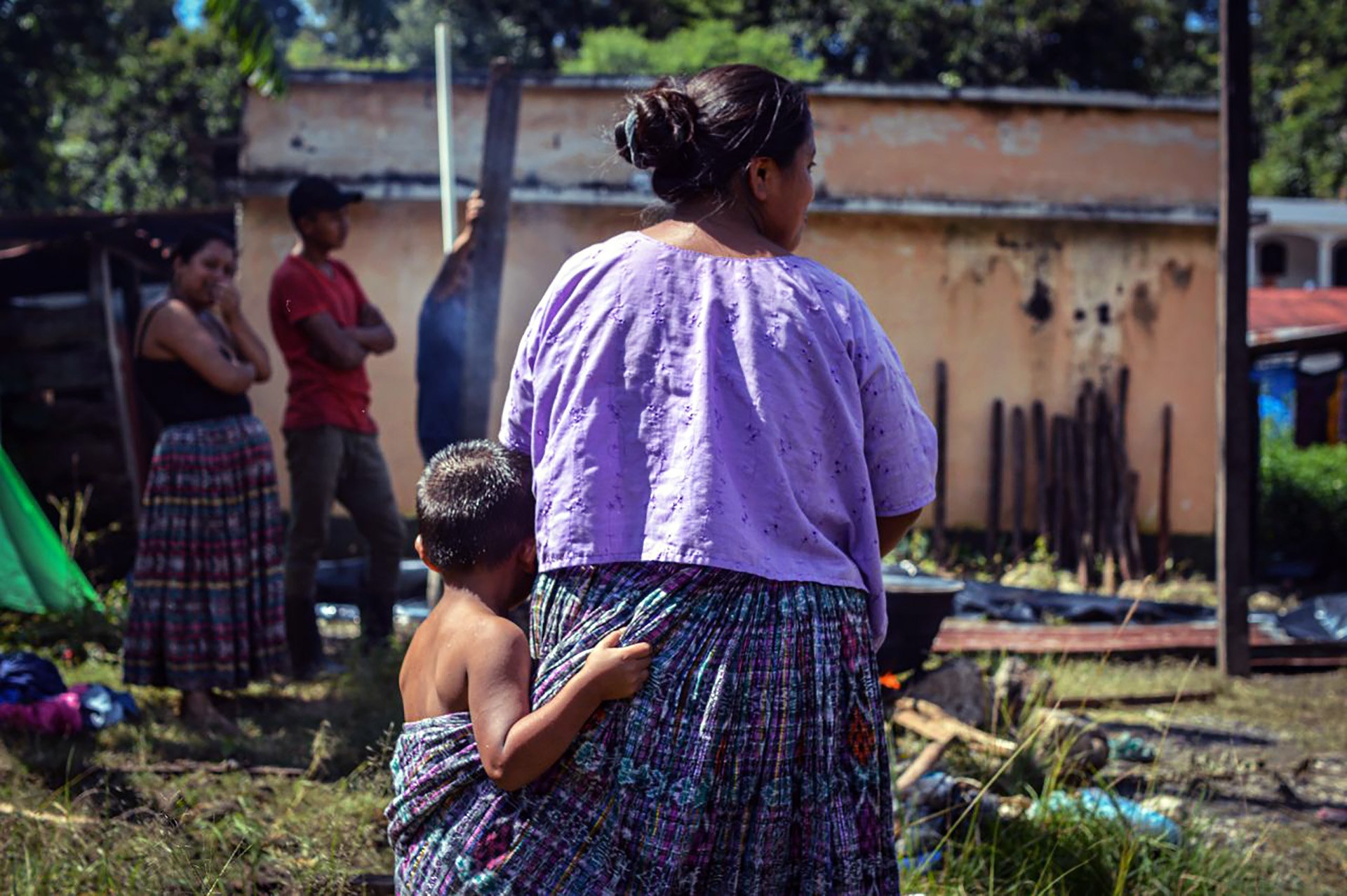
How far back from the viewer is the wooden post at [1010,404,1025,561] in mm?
10430

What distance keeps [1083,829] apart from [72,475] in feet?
23.7

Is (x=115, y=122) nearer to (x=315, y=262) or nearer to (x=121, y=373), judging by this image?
(x=121, y=373)

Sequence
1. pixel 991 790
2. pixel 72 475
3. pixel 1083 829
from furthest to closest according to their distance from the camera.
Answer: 1. pixel 72 475
2. pixel 991 790
3. pixel 1083 829

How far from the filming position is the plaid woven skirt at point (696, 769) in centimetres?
175

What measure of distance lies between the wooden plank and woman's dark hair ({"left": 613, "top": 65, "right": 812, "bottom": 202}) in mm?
9429

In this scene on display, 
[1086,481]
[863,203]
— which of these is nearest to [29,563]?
[863,203]

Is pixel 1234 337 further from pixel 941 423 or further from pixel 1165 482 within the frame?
pixel 1165 482

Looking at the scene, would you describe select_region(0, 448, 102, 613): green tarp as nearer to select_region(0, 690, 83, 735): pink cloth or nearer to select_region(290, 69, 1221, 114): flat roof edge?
select_region(0, 690, 83, 735): pink cloth

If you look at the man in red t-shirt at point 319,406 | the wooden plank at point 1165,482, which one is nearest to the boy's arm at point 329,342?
the man in red t-shirt at point 319,406

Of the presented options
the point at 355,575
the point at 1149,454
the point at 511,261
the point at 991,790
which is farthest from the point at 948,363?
the point at 991,790

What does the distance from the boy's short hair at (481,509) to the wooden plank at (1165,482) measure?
938cm

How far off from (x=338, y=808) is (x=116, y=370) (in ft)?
19.9

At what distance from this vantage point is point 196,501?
4.62 metres

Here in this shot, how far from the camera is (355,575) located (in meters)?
7.59
